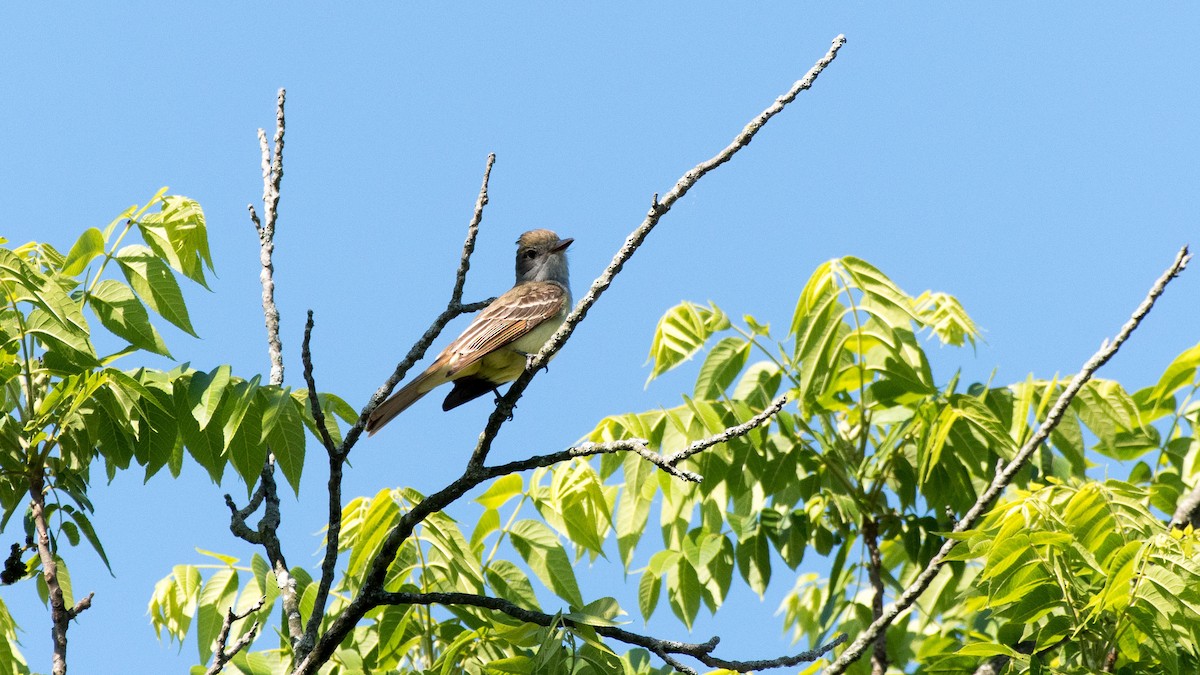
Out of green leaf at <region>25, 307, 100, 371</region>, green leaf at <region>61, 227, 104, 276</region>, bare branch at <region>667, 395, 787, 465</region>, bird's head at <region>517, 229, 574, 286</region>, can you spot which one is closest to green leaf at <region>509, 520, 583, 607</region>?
bare branch at <region>667, 395, 787, 465</region>

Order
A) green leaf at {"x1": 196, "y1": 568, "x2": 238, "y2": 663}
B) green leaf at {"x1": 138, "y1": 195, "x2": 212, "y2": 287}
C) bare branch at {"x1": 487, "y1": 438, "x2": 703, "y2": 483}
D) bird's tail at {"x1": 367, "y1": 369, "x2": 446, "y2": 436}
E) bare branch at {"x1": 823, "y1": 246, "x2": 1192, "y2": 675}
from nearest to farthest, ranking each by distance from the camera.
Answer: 1. bare branch at {"x1": 487, "y1": 438, "x2": 703, "y2": 483}
2. bare branch at {"x1": 823, "y1": 246, "x2": 1192, "y2": 675}
3. green leaf at {"x1": 196, "y1": 568, "x2": 238, "y2": 663}
4. green leaf at {"x1": 138, "y1": 195, "x2": 212, "y2": 287}
5. bird's tail at {"x1": 367, "y1": 369, "x2": 446, "y2": 436}

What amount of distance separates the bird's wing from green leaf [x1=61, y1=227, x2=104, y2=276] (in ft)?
8.06

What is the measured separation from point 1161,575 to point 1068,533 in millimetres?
402

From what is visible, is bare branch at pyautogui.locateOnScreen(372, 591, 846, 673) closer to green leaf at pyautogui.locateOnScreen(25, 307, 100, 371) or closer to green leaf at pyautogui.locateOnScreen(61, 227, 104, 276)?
green leaf at pyautogui.locateOnScreen(25, 307, 100, 371)

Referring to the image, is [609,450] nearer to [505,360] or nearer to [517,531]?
[517,531]

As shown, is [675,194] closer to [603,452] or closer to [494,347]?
[603,452]

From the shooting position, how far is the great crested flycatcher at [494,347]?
25.2ft

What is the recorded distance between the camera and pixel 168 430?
5.38m

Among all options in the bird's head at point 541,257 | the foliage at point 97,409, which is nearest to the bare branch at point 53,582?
the foliage at point 97,409

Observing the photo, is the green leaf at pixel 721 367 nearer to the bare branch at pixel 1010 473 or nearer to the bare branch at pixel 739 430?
the bare branch at pixel 1010 473

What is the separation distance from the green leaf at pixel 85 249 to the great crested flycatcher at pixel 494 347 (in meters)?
1.87

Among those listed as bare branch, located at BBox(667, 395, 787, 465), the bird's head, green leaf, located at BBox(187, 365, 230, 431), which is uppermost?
the bird's head

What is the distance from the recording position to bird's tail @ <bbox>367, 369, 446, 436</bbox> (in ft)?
23.0

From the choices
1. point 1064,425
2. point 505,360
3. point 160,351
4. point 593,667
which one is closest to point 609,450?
point 593,667
